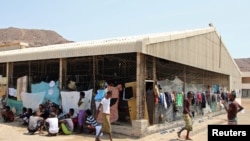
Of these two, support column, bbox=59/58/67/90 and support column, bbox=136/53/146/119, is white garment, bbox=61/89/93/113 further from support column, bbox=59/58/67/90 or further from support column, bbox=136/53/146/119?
support column, bbox=136/53/146/119

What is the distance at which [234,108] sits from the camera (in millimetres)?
10297

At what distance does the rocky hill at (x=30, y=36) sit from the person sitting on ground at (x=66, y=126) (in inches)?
2712

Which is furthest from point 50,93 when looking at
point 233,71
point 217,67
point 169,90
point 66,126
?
point 233,71

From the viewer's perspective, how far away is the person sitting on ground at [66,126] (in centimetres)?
1209

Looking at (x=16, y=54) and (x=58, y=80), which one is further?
(x=16, y=54)

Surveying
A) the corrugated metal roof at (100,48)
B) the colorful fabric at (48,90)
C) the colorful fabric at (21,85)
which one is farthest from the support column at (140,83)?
the colorful fabric at (21,85)

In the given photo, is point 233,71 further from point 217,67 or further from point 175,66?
point 175,66

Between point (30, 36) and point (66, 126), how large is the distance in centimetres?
7543

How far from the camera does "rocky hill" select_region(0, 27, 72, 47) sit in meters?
80.6

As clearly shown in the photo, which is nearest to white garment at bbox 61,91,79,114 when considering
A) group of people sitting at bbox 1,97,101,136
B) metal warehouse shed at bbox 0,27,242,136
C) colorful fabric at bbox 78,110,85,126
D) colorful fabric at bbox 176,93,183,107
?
group of people sitting at bbox 1,97,101,136

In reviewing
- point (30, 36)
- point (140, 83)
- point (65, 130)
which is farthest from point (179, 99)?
point (30, 36)

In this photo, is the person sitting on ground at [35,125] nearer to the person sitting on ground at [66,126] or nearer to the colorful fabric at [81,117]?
the person sitting on ground at [66,126]

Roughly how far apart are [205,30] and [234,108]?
10292 mm

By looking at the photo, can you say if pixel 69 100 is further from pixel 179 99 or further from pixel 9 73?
pixel 179 99
